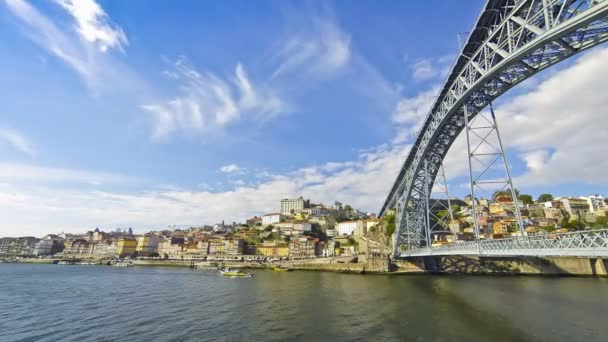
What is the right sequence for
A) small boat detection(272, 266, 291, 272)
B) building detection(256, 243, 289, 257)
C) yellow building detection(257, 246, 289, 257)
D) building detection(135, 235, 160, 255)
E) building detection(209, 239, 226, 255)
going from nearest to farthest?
small boat detection(272, 266, 291, 272)
yellow building detection(257, 246, 289, 257)
building detection(256, 243, 289, 257)
building detection(209, 239, 226, 255)
building detection(135, 235, 160, 255)

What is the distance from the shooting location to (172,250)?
9300 centimetres

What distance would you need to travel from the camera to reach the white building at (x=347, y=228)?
90.7 metres

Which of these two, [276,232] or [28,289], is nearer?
[28,289]

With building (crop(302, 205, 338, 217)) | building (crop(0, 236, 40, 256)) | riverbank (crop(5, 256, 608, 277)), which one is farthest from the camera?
building (crop(302, 205, 338, 217))

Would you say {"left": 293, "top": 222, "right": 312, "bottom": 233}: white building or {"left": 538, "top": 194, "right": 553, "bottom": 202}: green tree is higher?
{"left": 538, "top": 194, "right": 553, "bottom": 202}: green tree

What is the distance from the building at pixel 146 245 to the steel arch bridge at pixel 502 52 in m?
96.5

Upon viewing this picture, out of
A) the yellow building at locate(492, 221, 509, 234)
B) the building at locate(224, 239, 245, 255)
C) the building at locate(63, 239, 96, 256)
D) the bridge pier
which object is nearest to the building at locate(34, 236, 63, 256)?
the building at locate(63, 239, 96, 256)

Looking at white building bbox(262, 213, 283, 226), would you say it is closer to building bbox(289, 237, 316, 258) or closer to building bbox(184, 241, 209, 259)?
building bbox(184, 241, 209, 259)

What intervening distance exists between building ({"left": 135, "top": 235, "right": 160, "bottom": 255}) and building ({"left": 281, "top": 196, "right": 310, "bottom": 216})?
53776 millimetres

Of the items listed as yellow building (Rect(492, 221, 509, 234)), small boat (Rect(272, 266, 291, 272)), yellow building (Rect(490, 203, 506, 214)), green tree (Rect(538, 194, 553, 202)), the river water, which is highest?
green tree (Rect(538, 194, 553, 202))

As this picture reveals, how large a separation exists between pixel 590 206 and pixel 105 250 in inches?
5670

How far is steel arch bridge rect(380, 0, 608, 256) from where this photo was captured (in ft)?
34.1

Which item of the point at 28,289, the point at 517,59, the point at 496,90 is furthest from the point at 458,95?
the point at 28,289

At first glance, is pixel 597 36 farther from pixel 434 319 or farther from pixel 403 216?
pixel 403 216
